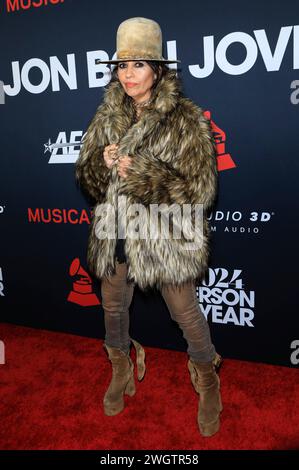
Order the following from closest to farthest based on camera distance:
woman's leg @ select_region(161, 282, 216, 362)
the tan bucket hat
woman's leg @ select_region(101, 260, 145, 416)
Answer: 1. the tan bucket hat
2. woman's leg @ select_region(161, 282, 216, 362)
3. woman's leg @ select_region(101, 260, 145, 416)

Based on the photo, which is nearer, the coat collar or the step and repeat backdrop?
the coat collar

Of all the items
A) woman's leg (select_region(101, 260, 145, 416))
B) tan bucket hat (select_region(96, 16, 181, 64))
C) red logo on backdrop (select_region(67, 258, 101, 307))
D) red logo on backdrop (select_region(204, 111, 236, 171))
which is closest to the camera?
tan bucket hat (select_region(96, 16, 181, 64))

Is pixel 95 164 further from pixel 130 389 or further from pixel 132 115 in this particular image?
pixel 130 389

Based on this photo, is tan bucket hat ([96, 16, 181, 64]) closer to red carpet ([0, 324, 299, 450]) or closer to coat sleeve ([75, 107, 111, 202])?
coat sleeve ([75, 107, 111, 202])

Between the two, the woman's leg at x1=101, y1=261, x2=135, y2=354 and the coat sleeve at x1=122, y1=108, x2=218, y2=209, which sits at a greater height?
the coat sleeve at x1=122, y1=108, x2=218, y2=209

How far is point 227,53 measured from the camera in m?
1.86

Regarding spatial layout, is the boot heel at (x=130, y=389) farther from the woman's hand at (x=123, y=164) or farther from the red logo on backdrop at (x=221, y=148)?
the red logo on backdrop at (x=221, y=148)

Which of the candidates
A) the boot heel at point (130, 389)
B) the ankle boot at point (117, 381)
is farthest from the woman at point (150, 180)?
the boot heel at point (130, 389)

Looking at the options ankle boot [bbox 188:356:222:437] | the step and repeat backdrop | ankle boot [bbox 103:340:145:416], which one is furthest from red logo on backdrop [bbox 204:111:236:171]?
ankle boot [bbox 103:340:145:416]

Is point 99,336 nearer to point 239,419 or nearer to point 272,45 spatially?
point 239,419

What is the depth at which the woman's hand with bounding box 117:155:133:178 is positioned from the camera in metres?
1.58

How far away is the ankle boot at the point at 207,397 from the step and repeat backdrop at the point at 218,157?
52 cm

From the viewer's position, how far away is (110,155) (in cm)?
164
